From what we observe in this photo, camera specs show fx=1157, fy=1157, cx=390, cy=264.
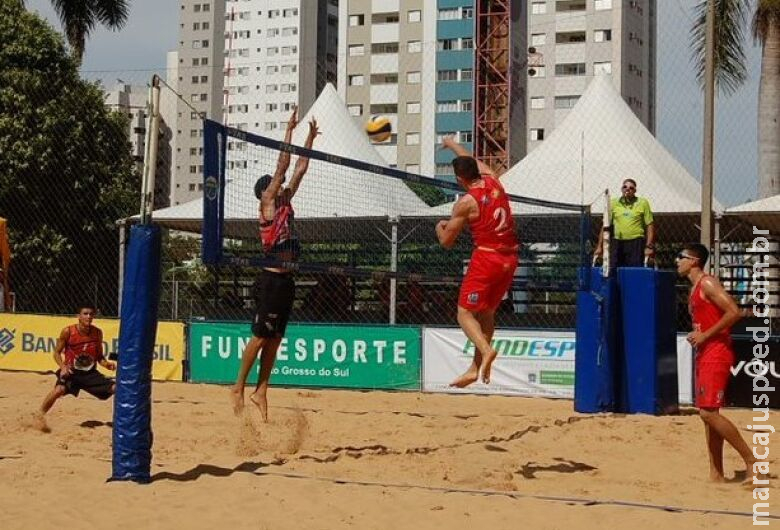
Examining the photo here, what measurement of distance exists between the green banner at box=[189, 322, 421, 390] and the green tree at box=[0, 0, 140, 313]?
45.1ft

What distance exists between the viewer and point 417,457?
8742 millimetres

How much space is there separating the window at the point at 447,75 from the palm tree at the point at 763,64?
46.3 m

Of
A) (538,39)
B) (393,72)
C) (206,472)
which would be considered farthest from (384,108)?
(206,472)

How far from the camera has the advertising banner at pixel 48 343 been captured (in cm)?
1611

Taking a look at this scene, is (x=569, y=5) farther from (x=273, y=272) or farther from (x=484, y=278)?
(x=484, y=278)

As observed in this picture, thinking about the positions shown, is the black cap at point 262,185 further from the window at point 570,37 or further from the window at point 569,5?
the window at point 569,5

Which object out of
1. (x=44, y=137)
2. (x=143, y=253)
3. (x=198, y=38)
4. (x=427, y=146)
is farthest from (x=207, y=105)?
(x=143, y=253)

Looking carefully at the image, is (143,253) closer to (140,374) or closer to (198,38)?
(140,374)

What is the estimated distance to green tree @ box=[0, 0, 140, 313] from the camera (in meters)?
30.9

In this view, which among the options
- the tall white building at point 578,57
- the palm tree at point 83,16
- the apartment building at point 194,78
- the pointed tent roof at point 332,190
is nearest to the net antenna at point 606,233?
the pointed tent roof at point 332,190

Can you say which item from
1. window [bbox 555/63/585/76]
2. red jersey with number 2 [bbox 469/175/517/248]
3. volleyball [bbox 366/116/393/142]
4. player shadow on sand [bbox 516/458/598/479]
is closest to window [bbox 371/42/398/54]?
window [bbox 555/63/585/76]

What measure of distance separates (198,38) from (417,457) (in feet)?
336

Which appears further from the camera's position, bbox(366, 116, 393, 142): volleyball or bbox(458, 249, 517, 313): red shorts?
bbox(366, 116, 393, 142): volleyball

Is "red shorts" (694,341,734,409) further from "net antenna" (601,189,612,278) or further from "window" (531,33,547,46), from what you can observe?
"window" (531,33,547,46)
